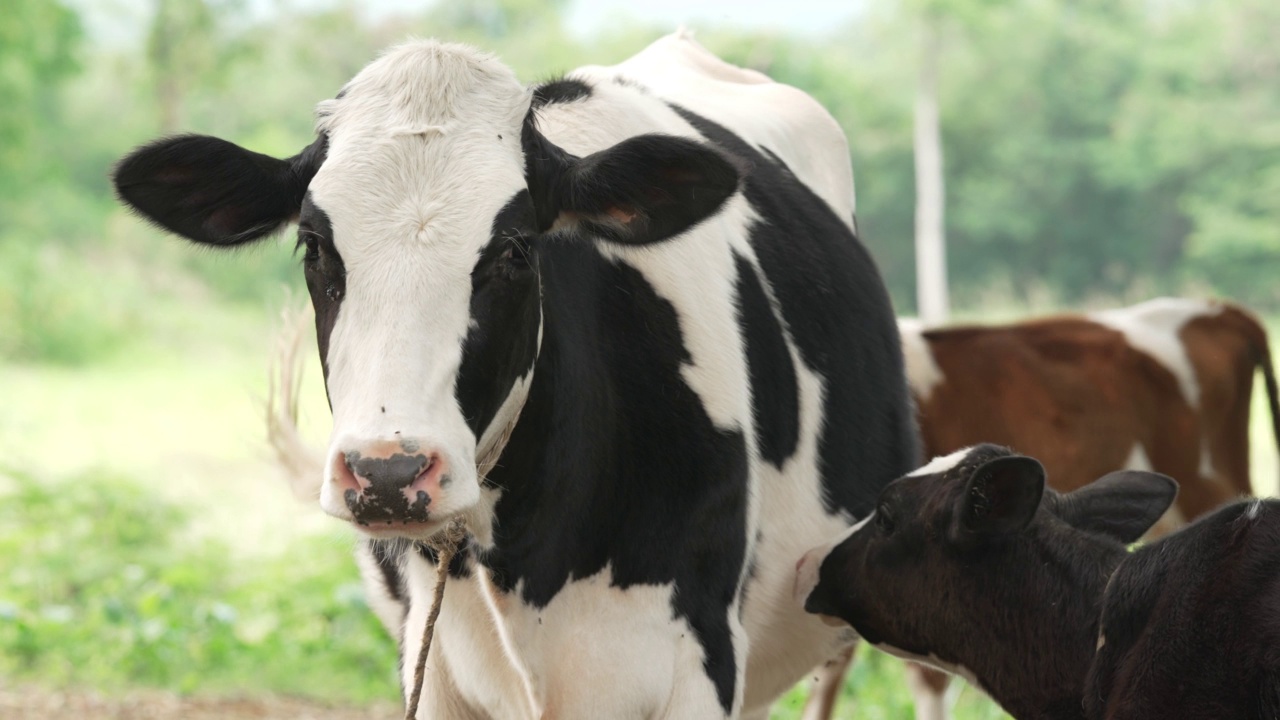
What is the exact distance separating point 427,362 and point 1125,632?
1.64 metres

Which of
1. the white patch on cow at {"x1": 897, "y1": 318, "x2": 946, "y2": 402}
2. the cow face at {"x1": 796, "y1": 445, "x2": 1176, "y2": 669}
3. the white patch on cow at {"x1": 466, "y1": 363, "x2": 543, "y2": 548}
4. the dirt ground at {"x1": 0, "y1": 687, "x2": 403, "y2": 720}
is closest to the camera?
the white patch on cow at {"x1": 466, "y1": 363, "x2": 543, "y2": 548}

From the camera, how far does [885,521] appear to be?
144 inches

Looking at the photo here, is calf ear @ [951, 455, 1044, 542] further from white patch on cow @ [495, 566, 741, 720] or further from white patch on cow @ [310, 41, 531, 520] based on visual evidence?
white patch on cow @ [310, 41, 531, 520]

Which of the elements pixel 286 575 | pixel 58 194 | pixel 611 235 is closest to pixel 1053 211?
pixel 58 194

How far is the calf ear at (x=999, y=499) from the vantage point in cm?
327

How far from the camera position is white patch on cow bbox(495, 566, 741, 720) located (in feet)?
9.57

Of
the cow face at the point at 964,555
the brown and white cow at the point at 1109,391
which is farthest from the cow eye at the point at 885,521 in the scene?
the brown and white cow at the point at 1109,391

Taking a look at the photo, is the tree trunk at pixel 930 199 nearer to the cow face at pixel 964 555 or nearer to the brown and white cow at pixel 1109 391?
the brown and white cow at pixel 1109 391

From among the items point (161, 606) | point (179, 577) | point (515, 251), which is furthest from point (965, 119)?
point (515, 251)

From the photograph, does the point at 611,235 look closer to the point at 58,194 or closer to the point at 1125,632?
the point at 1125,632

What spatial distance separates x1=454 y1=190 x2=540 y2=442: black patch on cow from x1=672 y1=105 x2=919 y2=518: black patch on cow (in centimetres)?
117

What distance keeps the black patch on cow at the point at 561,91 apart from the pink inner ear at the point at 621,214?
482 millimetres

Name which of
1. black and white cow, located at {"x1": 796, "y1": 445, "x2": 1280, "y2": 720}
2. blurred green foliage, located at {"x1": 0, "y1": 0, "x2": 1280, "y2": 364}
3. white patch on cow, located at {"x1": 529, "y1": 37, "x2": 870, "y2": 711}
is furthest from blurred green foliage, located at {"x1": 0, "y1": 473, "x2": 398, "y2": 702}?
blurred green foliage, located at {"x1": 0, "y1": 0, "x2": 1280, "y2": 364}

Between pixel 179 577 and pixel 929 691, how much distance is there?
442 cm
